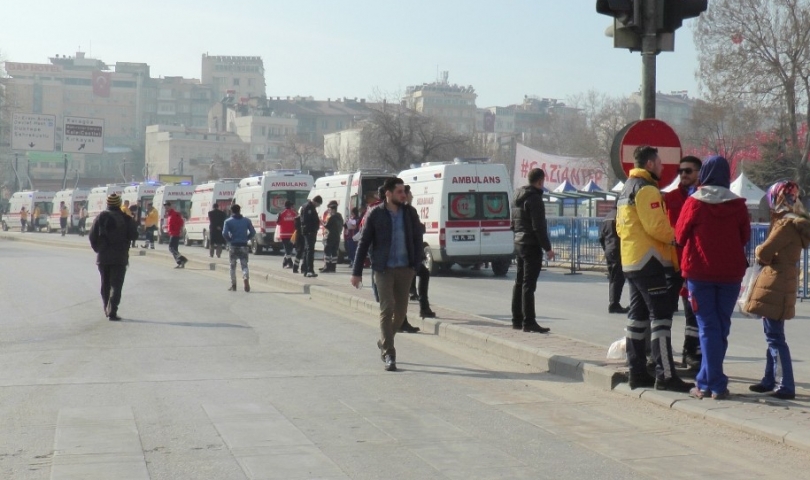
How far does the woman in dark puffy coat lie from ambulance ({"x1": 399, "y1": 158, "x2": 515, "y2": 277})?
54.0 ft

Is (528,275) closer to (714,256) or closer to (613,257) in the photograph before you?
(613,257)

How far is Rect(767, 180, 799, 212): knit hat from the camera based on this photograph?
328 inches

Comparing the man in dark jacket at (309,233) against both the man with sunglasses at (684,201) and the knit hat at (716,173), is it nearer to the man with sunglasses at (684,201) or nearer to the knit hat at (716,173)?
the man with sunglasses at (684,201)

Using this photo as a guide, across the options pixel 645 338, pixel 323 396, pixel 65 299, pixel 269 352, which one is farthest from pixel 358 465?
pixel 65 299

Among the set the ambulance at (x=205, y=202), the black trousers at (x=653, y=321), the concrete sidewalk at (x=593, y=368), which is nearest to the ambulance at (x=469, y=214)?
the concrete sidewalk at (x=593, y=368)

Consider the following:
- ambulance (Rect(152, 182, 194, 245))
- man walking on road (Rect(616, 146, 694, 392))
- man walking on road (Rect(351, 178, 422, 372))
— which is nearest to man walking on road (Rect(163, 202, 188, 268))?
man walking on road (Rect(351, 178, 422, 372))

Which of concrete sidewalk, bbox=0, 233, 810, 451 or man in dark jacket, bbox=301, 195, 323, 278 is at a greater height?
man in dark jacket, bbox=301, 195, 323, 278

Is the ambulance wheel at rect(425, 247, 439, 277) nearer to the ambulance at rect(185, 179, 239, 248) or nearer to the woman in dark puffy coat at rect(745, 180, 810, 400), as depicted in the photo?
the woman in dark puffy coat at rect(745, 180, 810, 400)

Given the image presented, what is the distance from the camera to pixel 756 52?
49625 mm

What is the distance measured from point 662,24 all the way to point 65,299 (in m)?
13.0

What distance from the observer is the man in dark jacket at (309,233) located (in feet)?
78.6

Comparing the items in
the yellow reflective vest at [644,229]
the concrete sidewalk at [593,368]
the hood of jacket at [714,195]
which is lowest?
the concrete sidewalk at [593,368]

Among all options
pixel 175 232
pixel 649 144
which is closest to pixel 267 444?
pixel 649 144

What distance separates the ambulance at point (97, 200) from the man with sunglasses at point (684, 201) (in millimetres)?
52474
